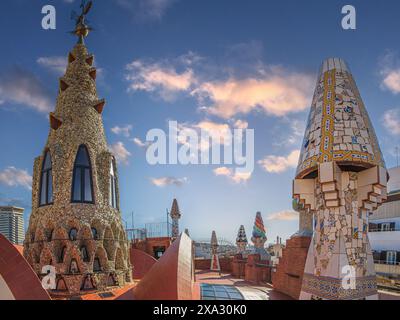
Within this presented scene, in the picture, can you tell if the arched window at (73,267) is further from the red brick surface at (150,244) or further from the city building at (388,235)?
the city building at (388,235)

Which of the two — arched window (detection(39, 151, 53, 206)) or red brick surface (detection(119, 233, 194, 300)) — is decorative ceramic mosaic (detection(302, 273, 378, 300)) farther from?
arched window (detection(39, 151, 53, 206))

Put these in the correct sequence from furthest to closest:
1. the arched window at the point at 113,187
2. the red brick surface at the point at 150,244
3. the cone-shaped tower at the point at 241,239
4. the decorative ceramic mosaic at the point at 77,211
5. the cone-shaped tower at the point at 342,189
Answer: the cone-shaped tower at the point at 241,239 → the red brick surface at the point at 150,244 → the arched window at the point at 113,187 → the decorative ceramic mosaic at the point at 77,211 → the cone-shaped tower at the point at 342,189

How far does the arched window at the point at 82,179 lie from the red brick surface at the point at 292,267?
7791 millimetres

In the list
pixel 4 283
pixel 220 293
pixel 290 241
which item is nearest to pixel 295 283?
pixel 290 241

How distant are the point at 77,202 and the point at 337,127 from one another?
958 cm

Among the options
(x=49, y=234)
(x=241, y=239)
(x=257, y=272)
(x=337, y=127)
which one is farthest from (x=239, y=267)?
(x=337, y=127)

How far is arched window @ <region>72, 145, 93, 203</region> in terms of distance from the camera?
12484 mm

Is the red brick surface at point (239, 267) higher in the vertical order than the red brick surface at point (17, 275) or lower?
lower

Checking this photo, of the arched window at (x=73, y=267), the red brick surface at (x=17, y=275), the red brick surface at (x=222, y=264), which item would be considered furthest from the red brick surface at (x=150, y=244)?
the red brick surface at (x=17, y=275)

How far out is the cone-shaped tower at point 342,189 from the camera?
6371 mm

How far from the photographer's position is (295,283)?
38.4ft

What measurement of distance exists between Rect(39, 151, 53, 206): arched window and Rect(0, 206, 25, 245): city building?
27.6 feet

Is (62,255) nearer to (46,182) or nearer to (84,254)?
(84,254)
